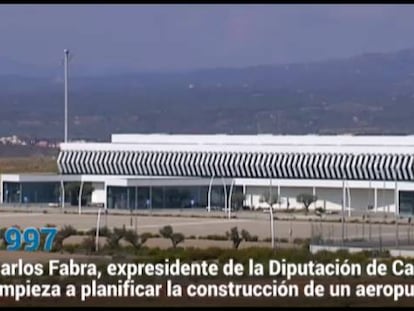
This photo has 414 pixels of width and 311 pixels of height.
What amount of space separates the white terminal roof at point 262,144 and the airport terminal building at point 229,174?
58mm

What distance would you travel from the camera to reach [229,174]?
9369cm

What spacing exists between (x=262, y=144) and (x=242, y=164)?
1.85m

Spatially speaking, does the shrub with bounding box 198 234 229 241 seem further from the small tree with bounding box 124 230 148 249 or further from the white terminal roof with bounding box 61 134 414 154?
the white terminal roof with bounding box 61 134 414 154

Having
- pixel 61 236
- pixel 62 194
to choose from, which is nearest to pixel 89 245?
pixel 61 236

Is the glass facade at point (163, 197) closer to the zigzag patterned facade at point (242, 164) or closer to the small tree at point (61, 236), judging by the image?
the zigzag patterned facade at point (242, 164)

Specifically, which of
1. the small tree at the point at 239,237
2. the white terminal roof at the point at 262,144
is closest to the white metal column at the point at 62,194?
the white terminal roof at the point at 262,144

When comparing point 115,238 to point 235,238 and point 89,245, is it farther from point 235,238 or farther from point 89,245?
point 235,238

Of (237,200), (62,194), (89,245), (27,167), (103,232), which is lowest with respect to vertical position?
(89,245)

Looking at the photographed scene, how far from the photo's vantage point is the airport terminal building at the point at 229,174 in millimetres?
87250

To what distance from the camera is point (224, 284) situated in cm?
3534

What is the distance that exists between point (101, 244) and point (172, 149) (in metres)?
42.8

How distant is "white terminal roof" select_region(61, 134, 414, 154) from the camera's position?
88812 mm

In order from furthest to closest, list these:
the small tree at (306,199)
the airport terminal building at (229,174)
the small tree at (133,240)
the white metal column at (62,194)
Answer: the white metal column at (62,194), the airport terminal building at (229,174), the small tree at (306,199), the small tree at (133,240)

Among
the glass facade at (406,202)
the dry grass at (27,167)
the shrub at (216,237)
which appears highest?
the dry grass at (27,167)
